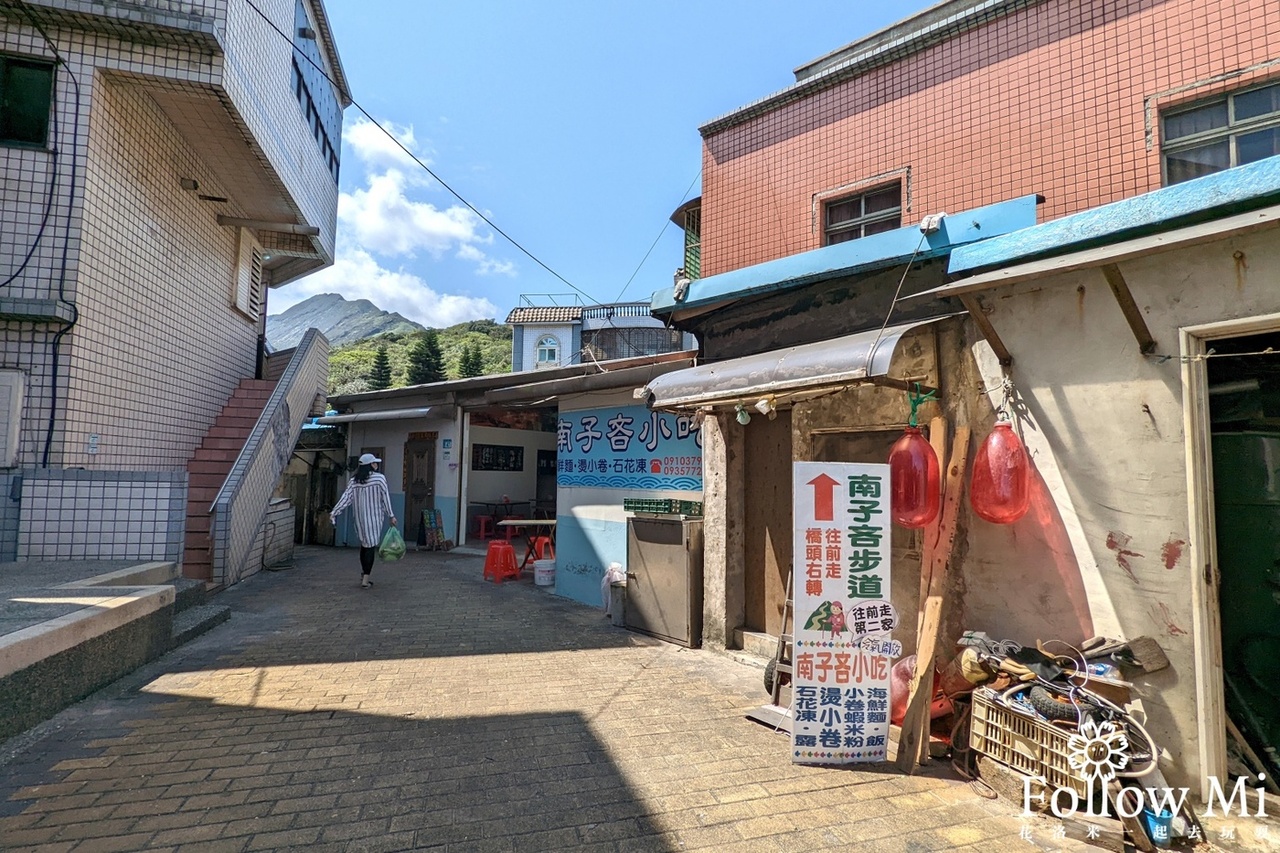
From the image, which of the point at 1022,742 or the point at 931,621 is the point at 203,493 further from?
the point at 1022,742

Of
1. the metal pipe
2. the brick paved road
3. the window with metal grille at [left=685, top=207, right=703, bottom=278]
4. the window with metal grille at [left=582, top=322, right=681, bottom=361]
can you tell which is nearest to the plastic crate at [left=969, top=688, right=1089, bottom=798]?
the brick paved road

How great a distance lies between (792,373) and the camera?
16.6ft

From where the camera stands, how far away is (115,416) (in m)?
8.55

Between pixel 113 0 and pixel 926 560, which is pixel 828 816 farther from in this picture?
pixel 113 0

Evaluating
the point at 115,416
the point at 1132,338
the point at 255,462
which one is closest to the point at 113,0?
the point at 115,416

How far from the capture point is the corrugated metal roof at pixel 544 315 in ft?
124

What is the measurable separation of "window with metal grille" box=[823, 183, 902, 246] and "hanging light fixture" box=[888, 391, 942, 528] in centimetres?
334

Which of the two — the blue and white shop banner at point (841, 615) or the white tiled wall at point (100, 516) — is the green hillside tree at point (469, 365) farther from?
the blue and white shop banner at point (841, 615)

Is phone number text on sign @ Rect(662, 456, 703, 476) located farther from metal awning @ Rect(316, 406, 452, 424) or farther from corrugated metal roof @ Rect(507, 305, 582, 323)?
corrugated metal roof @ Rect(507, 305, 582, 323)

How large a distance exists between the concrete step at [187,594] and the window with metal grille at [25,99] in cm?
585

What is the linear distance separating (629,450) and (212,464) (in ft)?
24.9

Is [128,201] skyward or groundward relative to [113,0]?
groundward

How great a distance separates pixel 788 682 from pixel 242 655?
5.46 m

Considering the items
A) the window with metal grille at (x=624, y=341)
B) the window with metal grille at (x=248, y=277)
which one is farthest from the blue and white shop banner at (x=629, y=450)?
the window with metal grille at (x=624, y=341)
